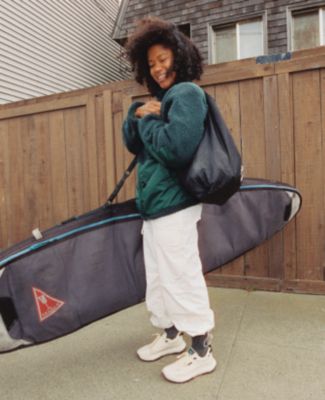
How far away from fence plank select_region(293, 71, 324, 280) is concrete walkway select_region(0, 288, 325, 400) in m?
0.34

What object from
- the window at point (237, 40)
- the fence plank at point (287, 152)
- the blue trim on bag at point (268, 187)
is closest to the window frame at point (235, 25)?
the window at point (237, 40)

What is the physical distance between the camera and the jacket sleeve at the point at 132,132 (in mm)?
1787

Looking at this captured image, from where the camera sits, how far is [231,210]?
7.63ft

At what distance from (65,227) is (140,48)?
925mm

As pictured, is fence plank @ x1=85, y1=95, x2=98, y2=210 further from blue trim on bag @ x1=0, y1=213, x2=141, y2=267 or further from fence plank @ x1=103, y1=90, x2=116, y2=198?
blue trim on bag @ x1=0, y1=213, x2=141, y2=267

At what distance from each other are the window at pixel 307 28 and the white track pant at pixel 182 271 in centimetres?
620

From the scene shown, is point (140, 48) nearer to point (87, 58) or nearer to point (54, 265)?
point (54, 265)

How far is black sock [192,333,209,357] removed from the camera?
1756mm

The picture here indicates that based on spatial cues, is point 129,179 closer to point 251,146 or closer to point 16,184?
point 251,146

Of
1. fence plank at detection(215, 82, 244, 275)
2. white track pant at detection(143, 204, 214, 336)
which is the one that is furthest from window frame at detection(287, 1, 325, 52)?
white track pant at detection(143, 204, 214, 336)

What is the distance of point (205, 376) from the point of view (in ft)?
5.75

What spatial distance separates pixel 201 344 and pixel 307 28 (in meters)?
6.63

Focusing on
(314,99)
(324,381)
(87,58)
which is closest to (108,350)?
(324,381)

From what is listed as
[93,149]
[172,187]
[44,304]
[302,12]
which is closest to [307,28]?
[302,12]
